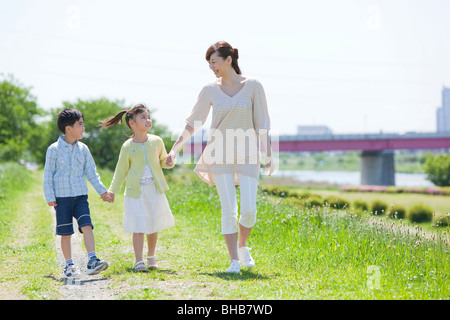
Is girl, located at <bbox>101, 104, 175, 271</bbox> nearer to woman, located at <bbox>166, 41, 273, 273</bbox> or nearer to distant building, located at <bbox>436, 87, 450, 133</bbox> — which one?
woman, located at <bbox>166, 41, 273, 273</bbox>

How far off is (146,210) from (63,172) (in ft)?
2.92

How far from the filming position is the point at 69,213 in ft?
18.0

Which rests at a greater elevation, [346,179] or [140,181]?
[140,181]

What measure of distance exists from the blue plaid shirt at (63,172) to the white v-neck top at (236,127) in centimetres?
121

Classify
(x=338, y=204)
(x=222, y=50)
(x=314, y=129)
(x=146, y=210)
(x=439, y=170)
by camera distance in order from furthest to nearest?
(x=314, y=129) < (x=439, y=170) < (x=338, y=204) < (x=146, y=210) < (x=222, y=50)

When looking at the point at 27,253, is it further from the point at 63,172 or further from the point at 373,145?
the point at 373,145

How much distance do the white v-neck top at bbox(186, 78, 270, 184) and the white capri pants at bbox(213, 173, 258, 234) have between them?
0.07m

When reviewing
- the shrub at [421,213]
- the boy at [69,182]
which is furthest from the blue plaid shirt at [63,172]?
the shrub at [421,213]

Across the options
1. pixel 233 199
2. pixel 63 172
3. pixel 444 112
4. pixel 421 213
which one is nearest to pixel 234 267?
pixel 233 199

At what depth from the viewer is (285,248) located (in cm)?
653

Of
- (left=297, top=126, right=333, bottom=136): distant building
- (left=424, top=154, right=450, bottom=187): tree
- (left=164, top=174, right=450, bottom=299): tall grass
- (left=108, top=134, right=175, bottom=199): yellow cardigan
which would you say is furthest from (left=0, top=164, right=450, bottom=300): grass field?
(left=297, top=126, right=333, bottom=136): distant building

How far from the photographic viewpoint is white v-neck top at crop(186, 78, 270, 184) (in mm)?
5273

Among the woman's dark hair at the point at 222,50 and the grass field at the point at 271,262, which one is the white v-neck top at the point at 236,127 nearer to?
the woman's dark hair at the point at 222,50
